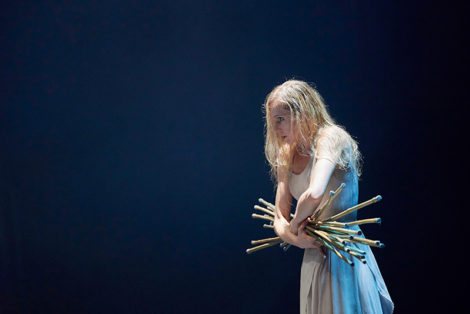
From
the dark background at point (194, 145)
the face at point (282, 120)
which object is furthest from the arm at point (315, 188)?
the dark background at point (194, 145)

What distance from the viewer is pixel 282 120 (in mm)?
1747

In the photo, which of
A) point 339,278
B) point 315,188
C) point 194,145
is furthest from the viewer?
point 194,145

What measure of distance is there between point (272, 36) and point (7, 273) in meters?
1.94

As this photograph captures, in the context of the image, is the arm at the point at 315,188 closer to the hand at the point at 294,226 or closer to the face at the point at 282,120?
the hand at the point at 294,226

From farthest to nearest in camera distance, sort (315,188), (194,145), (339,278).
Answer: (194,145)
(339,278)
(315,188)

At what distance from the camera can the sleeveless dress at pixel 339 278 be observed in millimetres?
1663

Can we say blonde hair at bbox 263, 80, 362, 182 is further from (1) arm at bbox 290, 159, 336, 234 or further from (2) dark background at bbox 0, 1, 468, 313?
(2) dark background at bbox 0, 1, 468, 313

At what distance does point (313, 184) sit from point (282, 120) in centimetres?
29

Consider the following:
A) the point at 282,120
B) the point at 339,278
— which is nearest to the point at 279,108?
the point at 282,120

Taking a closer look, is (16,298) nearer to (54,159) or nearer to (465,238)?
(54,159)

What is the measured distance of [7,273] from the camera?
2781 millimetres

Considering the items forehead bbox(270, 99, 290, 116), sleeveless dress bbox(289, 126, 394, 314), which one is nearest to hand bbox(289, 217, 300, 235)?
sleeveless dress bbox(289, 126, 394, 314)

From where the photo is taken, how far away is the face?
68.2 inches

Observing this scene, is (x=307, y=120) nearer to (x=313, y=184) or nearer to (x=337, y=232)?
(x=313, y=184)
